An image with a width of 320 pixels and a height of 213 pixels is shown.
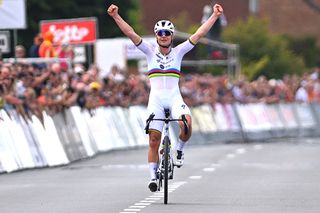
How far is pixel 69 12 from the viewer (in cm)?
7369

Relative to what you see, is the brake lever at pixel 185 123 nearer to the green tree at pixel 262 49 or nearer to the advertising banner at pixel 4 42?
the advertising banner at pixel 4 42

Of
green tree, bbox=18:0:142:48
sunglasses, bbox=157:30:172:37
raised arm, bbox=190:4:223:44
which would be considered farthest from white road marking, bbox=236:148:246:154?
green tree, bbox=18:0:142:48

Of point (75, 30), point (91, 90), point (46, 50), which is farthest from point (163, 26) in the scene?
point (75, 30)

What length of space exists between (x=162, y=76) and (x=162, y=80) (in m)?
0.05

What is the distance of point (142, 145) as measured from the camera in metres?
33.8

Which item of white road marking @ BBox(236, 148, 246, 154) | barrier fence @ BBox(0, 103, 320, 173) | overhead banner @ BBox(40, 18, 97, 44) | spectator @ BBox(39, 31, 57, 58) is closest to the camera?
barrier fence @ BBox(0, 103, 320, 173)

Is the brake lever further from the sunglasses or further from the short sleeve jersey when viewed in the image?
the sunglasses

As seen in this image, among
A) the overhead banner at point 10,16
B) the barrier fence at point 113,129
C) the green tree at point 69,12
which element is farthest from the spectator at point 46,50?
the green tree at point 69,12

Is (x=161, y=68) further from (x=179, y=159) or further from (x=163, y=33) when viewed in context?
(x=179, y=159)

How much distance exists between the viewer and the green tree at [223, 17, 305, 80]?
84.9m

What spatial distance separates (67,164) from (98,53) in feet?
63.1

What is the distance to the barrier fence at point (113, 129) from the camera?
2386 centimetres

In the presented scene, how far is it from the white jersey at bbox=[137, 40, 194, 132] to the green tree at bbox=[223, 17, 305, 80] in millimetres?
65768

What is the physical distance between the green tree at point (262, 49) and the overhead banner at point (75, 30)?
4664cm
